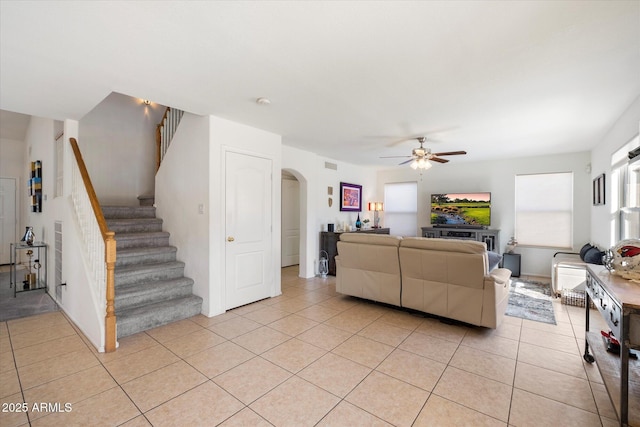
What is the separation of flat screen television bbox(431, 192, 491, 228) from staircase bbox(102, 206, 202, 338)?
5.38m

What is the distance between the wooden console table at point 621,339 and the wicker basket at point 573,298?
2021 millimetres

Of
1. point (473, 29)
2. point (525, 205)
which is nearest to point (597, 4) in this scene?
point (473, 29)

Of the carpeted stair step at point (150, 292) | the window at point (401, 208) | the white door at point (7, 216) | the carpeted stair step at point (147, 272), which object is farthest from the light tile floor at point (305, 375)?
the white door at point (7, 216)

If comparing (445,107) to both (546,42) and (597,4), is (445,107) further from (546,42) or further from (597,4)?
(597,4)

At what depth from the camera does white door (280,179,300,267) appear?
23.0 feet

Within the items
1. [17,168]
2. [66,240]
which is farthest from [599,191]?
[17,168]

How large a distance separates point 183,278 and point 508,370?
3835 mm

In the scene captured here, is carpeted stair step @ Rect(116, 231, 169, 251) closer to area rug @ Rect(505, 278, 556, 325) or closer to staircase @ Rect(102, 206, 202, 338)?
staircase @ Rect(102, 206, 202, 338)

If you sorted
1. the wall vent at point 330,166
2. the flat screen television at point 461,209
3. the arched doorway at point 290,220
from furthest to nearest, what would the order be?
the arched doorway at point 290,220
the wall vent at point 330,166
the flat screen television at point 461,209

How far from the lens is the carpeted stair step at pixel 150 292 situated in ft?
10.9

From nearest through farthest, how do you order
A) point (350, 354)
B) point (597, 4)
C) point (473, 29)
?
point (597, 4) → point (473, 29) → point (350, 354)

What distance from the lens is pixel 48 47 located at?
6.81 feet

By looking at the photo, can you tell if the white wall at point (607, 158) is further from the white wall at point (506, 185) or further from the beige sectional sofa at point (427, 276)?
the beige sectional sofa at point (427, 276)

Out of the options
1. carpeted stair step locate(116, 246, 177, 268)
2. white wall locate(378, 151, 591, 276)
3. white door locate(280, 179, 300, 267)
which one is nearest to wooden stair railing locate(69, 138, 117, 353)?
carpeted stair step locate(116, 246, 177, 268)
